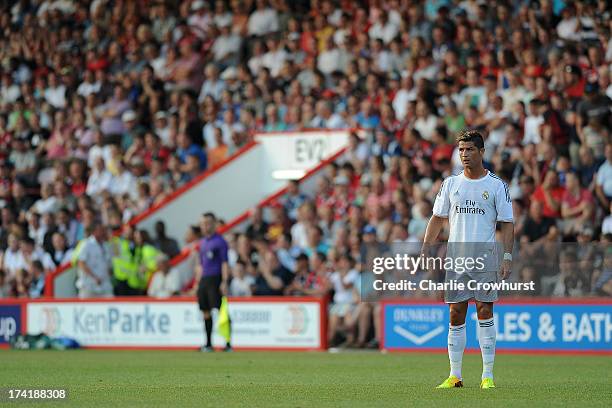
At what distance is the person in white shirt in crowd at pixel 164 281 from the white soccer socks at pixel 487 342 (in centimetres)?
1169

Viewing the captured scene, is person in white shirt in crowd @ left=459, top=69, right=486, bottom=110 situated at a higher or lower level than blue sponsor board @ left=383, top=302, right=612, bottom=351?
higher

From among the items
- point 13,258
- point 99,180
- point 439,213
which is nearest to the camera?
point 439,213

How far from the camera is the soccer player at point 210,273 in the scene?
1992 cm

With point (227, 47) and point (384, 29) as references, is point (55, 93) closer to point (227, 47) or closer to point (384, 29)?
point (227, 47)

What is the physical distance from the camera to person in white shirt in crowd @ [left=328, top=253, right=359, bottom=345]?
2053 cm

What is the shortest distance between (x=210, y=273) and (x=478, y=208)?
30.5 ft

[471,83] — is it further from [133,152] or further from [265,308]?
[133,152]

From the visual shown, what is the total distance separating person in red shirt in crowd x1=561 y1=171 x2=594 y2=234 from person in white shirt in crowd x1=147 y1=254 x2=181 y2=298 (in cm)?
682

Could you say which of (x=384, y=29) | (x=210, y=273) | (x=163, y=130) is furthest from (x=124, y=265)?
(x=384, y=29)

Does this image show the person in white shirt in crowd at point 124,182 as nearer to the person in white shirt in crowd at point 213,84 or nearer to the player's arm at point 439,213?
the person in white shirt in crowd at point 213,84

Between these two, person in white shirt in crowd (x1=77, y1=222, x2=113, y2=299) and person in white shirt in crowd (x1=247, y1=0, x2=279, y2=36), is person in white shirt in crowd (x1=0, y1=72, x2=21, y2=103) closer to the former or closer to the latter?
person in white shirt in crowd (x1=247, y1=0, x2=279, y2=36)

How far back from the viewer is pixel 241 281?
21781 millimetres

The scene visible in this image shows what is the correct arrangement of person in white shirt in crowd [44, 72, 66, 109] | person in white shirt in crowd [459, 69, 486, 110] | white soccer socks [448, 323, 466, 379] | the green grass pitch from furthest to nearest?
person in white shirt in crowd [44, 72, 66, 109] → person in white shirt in crowd [459, 69, 486, 110] → white soccer socks [448, 323, 466, 379] → the green grass pitch

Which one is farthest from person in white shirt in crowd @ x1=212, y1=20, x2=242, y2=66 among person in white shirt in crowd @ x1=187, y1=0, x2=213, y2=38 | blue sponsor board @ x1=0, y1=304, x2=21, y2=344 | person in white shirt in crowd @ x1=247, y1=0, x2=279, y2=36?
blue sponsor board @ x1=0, y1=304, x2=21, y2=344
